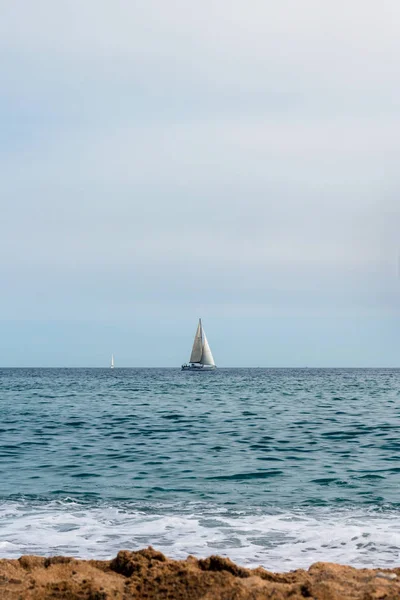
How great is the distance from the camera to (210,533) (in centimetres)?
802

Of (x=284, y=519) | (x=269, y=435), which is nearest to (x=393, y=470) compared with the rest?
(x=284, y=519)

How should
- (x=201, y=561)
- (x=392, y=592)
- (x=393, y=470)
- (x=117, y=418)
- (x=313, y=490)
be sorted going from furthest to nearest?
(x=117, y=418) < (x=393, y=470) < (x=313, y=490) < (x=201, y=561) < (x=392, y=592)

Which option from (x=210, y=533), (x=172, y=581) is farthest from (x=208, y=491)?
(x=172, y=581)

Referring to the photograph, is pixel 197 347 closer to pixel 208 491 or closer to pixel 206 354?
pixel 206 354

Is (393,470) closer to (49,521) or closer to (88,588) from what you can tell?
(49,521)

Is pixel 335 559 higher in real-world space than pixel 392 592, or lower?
lower

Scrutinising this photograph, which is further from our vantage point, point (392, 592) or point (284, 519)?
point (284, 519)

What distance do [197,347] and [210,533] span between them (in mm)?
106759

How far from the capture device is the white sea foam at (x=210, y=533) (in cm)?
705

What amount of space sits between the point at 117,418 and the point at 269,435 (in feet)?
28.1

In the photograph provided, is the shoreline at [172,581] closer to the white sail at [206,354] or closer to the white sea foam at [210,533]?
the white sea foam at [210,533]

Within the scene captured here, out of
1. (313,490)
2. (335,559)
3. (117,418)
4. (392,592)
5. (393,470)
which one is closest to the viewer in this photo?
(392,592)

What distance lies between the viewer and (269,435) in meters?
19.2

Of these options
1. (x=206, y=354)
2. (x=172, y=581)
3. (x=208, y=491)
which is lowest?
(x=208, y=491)
